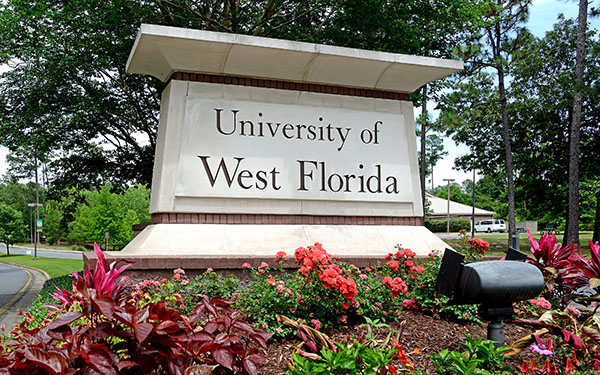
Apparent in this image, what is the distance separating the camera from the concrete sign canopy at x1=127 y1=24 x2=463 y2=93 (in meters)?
7.48

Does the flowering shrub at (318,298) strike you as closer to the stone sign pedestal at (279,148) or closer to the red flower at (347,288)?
the red flower at (347,288)

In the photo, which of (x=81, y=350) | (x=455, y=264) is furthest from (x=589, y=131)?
(x=81, y=350)

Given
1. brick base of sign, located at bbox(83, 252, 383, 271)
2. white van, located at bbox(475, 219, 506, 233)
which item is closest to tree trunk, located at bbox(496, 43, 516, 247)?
brick base of sign, located at bbox(83, 252, 383, 271)

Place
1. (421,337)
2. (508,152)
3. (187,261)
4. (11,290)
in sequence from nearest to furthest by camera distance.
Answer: (421,337) → (187,261) → (11,290) → (508,152)

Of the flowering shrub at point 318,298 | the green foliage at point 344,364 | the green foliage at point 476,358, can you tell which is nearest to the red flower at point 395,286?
the flowering shrub at point 318,298

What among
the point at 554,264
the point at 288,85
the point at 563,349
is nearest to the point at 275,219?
the point at 288,85

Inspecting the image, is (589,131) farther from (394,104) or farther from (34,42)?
(34,42)

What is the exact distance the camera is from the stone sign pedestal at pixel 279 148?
756 cm

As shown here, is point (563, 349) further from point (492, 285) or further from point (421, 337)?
point (421, 337)

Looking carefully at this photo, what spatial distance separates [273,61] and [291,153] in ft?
4.75

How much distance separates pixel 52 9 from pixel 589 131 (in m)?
25.5

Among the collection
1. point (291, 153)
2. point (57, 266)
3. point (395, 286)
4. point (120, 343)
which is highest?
point (291, 153)

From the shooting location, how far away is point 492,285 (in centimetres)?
338

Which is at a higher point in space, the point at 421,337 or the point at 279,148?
the point at 279,148
